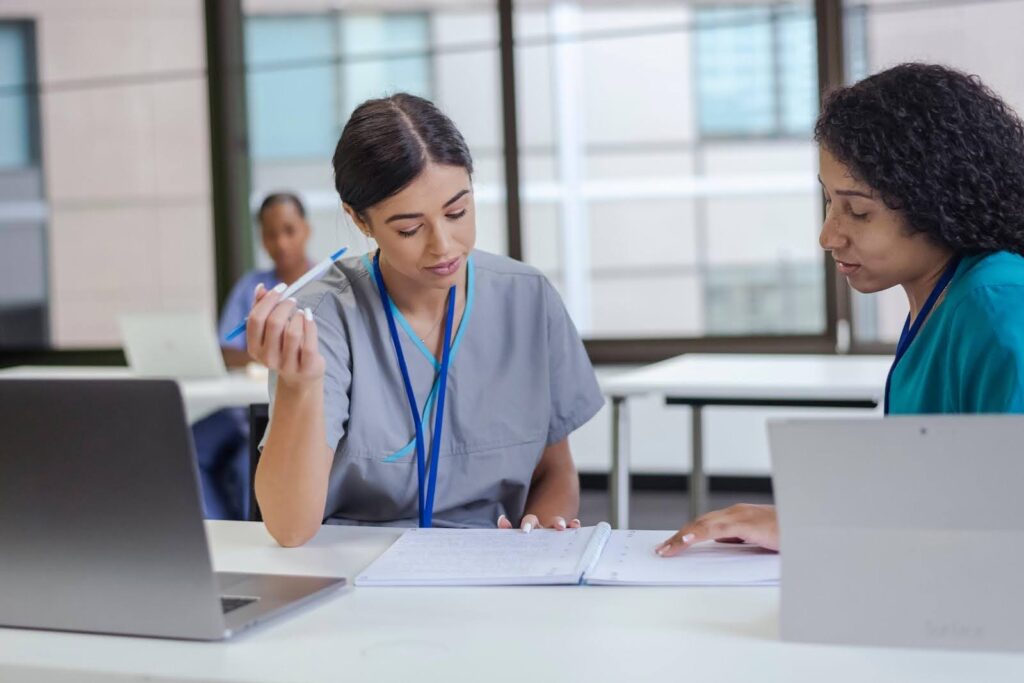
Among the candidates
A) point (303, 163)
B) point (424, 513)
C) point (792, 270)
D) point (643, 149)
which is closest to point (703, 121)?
point (643, 149)

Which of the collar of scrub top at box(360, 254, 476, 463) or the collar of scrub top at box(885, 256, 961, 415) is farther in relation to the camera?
the collar of scrub top at box(360, 254, 476, 463)

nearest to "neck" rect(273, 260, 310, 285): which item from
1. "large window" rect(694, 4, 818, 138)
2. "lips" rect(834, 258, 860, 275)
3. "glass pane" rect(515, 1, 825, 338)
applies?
"glass pane" rect(515, 1, 825, 338)

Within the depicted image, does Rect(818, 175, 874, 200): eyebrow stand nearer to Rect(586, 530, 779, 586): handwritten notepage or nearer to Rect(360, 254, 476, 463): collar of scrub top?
Rect(586, 530, 779, 586): handwritten notepage

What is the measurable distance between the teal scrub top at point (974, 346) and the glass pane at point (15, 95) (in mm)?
5231

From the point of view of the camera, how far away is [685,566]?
1.21 m

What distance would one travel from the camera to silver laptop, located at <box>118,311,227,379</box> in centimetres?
369

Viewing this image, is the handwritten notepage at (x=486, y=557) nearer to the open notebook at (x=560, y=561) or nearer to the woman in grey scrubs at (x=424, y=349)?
the open notebook at (x=560, y=561)

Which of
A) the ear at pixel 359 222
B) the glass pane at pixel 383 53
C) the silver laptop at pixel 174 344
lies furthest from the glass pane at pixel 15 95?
the ear at pixel 359 222

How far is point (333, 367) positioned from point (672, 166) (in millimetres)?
3579

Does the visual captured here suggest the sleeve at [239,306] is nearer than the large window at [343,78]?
Yes

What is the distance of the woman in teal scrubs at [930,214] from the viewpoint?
1.27 m

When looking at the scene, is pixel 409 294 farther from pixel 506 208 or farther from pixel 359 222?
pixel 506 208

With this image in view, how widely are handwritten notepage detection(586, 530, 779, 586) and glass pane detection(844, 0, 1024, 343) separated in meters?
3.21

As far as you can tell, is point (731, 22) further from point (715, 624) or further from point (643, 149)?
point (715, 624)
